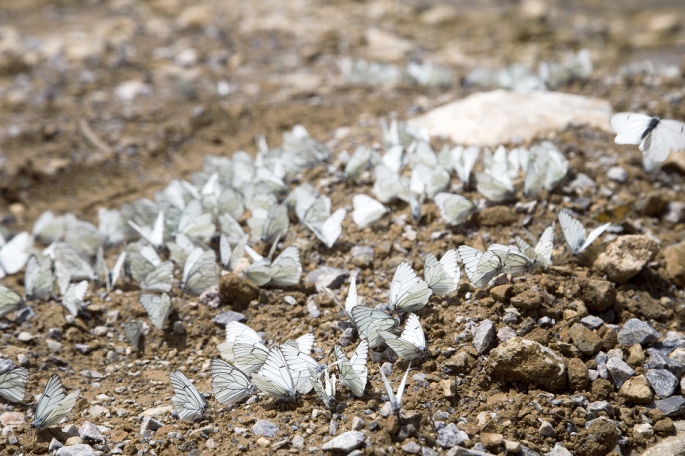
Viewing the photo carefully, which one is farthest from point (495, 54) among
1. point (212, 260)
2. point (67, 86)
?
point (212, 260)

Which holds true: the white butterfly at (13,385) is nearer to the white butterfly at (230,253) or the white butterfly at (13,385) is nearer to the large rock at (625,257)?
the white butterfly at (230,253)

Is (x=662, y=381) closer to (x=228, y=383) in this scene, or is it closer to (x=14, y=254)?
(x=228, y=383)

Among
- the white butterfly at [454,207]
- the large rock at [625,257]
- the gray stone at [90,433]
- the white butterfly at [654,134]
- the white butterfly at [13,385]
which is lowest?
the gray stone at [90,433]

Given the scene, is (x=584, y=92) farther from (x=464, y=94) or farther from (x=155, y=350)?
(x=155, y=350)

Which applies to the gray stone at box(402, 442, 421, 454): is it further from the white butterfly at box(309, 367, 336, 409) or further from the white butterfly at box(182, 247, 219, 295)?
the white butterfly at box(182, 247, 219, 295)

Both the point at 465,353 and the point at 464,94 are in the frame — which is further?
the point at 464,94

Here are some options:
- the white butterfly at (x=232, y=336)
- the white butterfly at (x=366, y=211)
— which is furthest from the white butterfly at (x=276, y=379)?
the white butterfly at (x=366, y=211)

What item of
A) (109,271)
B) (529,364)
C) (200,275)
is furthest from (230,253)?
(529,364)
